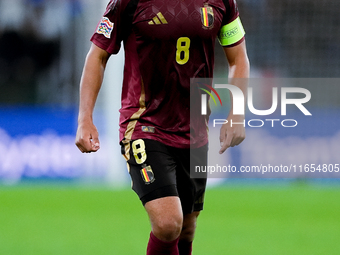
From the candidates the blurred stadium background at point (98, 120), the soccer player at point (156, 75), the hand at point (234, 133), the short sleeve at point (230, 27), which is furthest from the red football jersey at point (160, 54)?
the blurred stadium background at point (98, 120)

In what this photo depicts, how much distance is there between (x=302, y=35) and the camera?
9.08 metres

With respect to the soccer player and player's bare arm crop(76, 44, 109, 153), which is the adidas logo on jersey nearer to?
the soccer player

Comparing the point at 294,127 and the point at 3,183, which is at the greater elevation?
the point at 294,127

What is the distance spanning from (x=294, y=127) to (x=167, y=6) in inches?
225

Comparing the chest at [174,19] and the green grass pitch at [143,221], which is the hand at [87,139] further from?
the green grass pitch at [143,221]

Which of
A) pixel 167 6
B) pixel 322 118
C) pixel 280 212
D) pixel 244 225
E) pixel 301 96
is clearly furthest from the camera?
pixel 301 96

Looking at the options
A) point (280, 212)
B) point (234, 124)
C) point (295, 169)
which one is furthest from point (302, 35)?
point (234, 124)

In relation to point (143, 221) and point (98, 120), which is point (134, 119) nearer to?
point (143, 221)

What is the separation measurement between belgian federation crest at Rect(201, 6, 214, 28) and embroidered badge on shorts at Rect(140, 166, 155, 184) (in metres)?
0.84

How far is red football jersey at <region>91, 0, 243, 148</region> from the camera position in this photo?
3.16m

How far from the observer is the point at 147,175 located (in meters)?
3.06

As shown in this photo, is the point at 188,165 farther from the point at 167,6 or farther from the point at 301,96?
the point at 301,96

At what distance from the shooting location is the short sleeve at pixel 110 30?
316cm

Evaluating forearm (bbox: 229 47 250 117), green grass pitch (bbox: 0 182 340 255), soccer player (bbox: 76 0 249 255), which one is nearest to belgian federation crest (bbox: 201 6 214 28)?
soccer player (bbox: 76 0 249 255)
